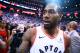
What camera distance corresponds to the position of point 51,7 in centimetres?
448

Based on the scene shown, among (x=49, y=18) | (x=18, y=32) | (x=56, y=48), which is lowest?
(x=18, y=32)

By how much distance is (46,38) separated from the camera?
14.4 ft

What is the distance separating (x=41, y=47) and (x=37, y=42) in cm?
10

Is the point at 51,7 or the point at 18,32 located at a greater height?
the point at 51,7

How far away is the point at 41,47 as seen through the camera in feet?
14.1

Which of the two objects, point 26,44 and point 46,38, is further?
point 46,38

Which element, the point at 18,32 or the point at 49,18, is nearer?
the point at 49,18

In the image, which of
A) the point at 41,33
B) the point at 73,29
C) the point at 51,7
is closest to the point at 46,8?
the point at 51,7

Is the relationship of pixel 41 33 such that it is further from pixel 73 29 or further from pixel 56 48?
pixel 73 29

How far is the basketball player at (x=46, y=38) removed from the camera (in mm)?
4285

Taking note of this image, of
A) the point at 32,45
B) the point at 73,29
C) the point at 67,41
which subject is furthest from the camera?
the point at 73,29

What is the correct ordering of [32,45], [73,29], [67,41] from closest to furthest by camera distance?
1. [32,45]
2. [67,41]
3. [73,29]

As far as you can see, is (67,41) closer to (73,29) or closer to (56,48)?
(56,48)

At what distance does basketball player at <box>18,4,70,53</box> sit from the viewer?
169 inches
